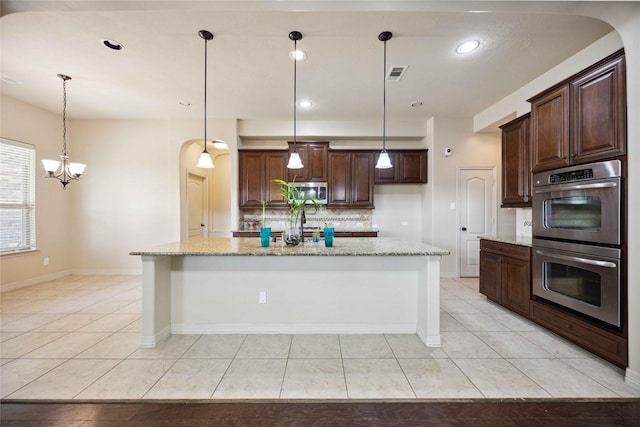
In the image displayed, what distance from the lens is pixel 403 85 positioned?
11.7ft

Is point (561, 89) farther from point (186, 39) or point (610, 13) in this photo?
point (186, 39)

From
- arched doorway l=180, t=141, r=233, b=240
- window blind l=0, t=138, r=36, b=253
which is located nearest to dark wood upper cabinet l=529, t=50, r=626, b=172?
arched doorway l=180, t=141, r=233, b=240

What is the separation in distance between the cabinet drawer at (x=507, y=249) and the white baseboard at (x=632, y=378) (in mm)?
1220

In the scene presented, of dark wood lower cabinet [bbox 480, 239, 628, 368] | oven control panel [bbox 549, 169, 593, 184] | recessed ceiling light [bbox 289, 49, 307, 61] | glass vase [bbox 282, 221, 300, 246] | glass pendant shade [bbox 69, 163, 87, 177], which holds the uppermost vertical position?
recessed ceiling light [bbox 289, 49, 307, 61]

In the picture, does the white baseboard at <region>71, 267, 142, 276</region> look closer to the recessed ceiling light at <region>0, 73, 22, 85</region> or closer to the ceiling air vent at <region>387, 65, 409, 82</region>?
the recessed ceiling light at <region>0, 73, 22, 85</region>

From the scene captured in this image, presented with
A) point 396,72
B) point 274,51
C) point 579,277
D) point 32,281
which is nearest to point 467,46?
point 396,72

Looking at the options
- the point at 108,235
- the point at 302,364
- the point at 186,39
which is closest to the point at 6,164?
the point at 108,235

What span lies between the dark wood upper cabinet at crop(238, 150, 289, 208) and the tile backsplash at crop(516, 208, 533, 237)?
3898 millimetres

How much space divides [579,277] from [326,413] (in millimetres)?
2509

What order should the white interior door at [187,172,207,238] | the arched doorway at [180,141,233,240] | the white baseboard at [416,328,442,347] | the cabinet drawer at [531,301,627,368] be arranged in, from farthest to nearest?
the white interior door at [187,172,207,238] < the arched doorway at [180,141,233,240] < the white baseboard at [416,328,442,347] < the cabinet drawer at [531,301,627,368]

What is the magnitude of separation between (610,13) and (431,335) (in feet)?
9.32

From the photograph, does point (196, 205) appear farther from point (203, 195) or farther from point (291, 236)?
point (291, 236)

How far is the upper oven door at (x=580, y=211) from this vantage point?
2082mm

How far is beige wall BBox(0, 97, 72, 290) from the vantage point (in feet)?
13.3
